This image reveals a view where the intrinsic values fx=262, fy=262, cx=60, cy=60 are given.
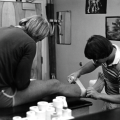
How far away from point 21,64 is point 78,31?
2.64 m

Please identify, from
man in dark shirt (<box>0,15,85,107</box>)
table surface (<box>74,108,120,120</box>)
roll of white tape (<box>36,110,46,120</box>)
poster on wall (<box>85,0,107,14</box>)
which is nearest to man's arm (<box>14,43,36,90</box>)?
man in dark shirt (<box>0,15,85,107</box>)

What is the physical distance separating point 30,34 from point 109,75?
70 centimetres

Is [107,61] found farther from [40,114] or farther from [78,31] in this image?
[78,31]

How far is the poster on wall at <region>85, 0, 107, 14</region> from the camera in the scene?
3.88 m

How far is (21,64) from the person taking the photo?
1.92 m

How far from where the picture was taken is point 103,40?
1.86m

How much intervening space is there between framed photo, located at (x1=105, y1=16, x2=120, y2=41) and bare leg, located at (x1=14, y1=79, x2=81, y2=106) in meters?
1.74

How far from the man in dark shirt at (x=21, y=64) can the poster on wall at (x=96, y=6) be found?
206 centimetres

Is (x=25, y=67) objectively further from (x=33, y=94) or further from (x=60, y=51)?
(x=60, y=51)

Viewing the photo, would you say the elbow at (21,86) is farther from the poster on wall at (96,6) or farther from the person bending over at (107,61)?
the poster on wall at (96,6)

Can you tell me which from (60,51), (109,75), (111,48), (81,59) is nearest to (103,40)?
(111,48)

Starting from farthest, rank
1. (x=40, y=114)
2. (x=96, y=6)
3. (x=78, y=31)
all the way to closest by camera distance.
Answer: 1. (x=78, y=31)
2. (x=96, y=6)
3. (x=40, y=114)

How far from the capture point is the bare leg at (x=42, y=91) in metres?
2.08

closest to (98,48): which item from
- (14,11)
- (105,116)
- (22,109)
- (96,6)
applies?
(105,116)
